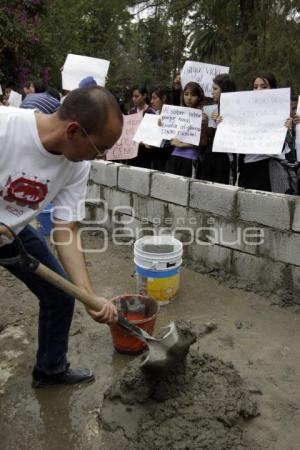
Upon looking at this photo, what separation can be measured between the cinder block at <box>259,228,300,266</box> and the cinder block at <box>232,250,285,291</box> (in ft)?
0.22

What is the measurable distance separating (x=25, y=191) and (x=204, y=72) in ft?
12.2

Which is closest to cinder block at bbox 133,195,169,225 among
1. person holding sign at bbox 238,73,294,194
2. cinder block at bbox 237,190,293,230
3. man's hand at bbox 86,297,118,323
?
person holding sign at bbox 238,73,294,194

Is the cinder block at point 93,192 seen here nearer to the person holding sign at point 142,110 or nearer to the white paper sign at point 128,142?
the white paper sign at point 128,142

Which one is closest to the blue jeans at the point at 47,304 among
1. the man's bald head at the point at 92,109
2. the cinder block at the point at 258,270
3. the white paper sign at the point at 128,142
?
the man's bald head at the point at 92,109

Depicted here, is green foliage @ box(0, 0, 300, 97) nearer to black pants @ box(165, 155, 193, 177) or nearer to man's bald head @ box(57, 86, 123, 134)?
black pants @ box(165, 155, 193, 177)

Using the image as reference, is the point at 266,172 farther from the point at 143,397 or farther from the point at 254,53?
the point at 254,53

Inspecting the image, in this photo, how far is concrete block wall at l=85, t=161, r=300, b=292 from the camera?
3744mm

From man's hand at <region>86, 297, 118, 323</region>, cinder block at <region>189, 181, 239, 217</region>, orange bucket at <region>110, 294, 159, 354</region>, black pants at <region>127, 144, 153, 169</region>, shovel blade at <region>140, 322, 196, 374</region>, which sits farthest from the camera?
black pants at <region>127, 144, 153, 169</region>

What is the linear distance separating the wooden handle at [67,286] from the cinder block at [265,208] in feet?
6.70

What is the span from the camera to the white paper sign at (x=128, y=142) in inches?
210

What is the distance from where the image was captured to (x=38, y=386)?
2.79m

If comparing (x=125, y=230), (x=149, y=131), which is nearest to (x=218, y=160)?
(x=149, y=131)

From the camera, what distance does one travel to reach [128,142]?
211 inches

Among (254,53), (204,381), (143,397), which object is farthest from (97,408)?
(254,53)
